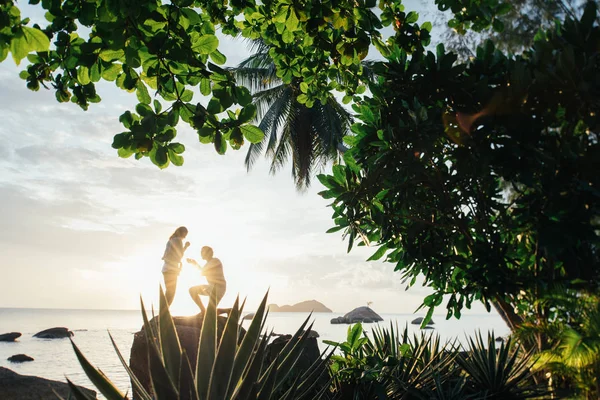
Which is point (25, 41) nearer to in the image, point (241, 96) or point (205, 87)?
point (205, 87)

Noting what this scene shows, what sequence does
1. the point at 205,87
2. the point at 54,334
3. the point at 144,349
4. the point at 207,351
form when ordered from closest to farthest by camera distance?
the point at 207,351 → the point at 205,87 → the point at 144,349 → the point at 54,334

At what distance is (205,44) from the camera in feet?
8.58

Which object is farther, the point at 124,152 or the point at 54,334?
the point at 54,334

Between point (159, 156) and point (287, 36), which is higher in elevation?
point (287, 36)

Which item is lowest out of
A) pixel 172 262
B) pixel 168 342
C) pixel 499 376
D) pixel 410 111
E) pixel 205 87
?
pixel 499 376

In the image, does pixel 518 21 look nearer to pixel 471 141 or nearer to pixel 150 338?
pixel 471 141

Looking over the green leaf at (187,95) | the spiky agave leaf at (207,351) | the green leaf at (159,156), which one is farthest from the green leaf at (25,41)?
the spiky agave leaf at (207,351)

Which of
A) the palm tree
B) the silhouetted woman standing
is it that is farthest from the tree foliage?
the palm tree

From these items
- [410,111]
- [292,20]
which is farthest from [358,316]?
[292,20]

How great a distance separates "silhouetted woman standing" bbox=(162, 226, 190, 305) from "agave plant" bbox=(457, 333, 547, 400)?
475 cm

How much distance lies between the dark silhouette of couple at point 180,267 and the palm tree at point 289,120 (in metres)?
12.6

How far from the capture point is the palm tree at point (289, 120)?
65.3ft

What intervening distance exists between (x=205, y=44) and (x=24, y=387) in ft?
18.7

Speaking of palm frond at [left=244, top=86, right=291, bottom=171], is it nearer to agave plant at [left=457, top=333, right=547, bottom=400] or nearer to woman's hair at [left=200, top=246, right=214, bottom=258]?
woman's hair at [left=200, top=246, right=214, bottom=258]
